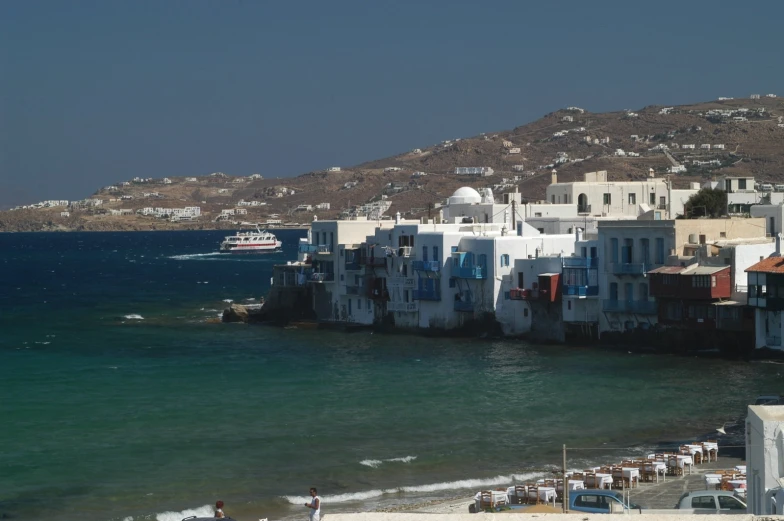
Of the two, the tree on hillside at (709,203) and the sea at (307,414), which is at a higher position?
the tree on hillside at (709,203)

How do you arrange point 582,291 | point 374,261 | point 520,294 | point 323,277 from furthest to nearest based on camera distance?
point 323,277
point 374,261
point 520,294
point 582,291

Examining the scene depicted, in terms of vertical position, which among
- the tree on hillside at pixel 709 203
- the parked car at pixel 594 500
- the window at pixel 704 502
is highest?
the tree on hillside at pixel 709 203

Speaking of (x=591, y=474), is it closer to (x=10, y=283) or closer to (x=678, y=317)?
(x=678, y=317)

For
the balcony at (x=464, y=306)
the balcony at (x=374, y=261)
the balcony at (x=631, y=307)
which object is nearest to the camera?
the balcony at (x=631, y=307)

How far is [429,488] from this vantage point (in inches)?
1016

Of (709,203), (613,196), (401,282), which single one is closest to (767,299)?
(401,282)

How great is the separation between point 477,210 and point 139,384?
2851 centimetres

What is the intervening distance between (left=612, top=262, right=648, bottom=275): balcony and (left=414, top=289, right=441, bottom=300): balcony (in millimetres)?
8242

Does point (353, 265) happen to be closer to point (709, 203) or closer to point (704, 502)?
point (709, 203)

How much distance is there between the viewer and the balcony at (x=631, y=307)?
4644 centimetres

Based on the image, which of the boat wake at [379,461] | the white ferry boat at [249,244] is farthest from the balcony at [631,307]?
the white ferry boat at [249,244]

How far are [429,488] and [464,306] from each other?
2682cm

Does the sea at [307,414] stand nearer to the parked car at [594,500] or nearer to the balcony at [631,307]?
the balcony at [631,307]

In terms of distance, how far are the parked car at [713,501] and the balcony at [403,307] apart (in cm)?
3412
